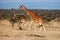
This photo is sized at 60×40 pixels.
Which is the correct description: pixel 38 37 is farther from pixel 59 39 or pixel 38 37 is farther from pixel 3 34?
pixel 3 34

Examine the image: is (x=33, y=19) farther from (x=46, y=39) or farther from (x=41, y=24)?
(x=46, y=39)

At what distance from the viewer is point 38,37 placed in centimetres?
1830

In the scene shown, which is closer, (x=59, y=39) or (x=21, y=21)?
(x=59, y=39)

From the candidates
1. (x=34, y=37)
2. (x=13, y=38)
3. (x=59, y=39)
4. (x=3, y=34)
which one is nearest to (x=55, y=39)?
(x=59, y=39)

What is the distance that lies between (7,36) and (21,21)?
276 inches

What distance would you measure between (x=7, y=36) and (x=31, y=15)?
15.2 ft

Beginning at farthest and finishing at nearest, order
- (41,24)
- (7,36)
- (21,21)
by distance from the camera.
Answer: (21,21), (41,24), (7,36)

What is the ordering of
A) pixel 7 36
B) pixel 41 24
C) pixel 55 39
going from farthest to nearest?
pixel 41 24 < pixel 7 36 < pixel 55 39

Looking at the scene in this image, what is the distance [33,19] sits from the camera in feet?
73.9

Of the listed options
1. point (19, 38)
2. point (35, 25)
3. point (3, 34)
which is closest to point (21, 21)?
point (35, 25)

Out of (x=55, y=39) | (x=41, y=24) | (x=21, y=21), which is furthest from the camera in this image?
(x=21, y=21)

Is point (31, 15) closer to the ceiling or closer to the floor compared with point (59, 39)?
closer to the ceiling

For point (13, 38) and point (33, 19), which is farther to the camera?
point (33, 19)

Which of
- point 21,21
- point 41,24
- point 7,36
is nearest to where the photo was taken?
point 7,36
